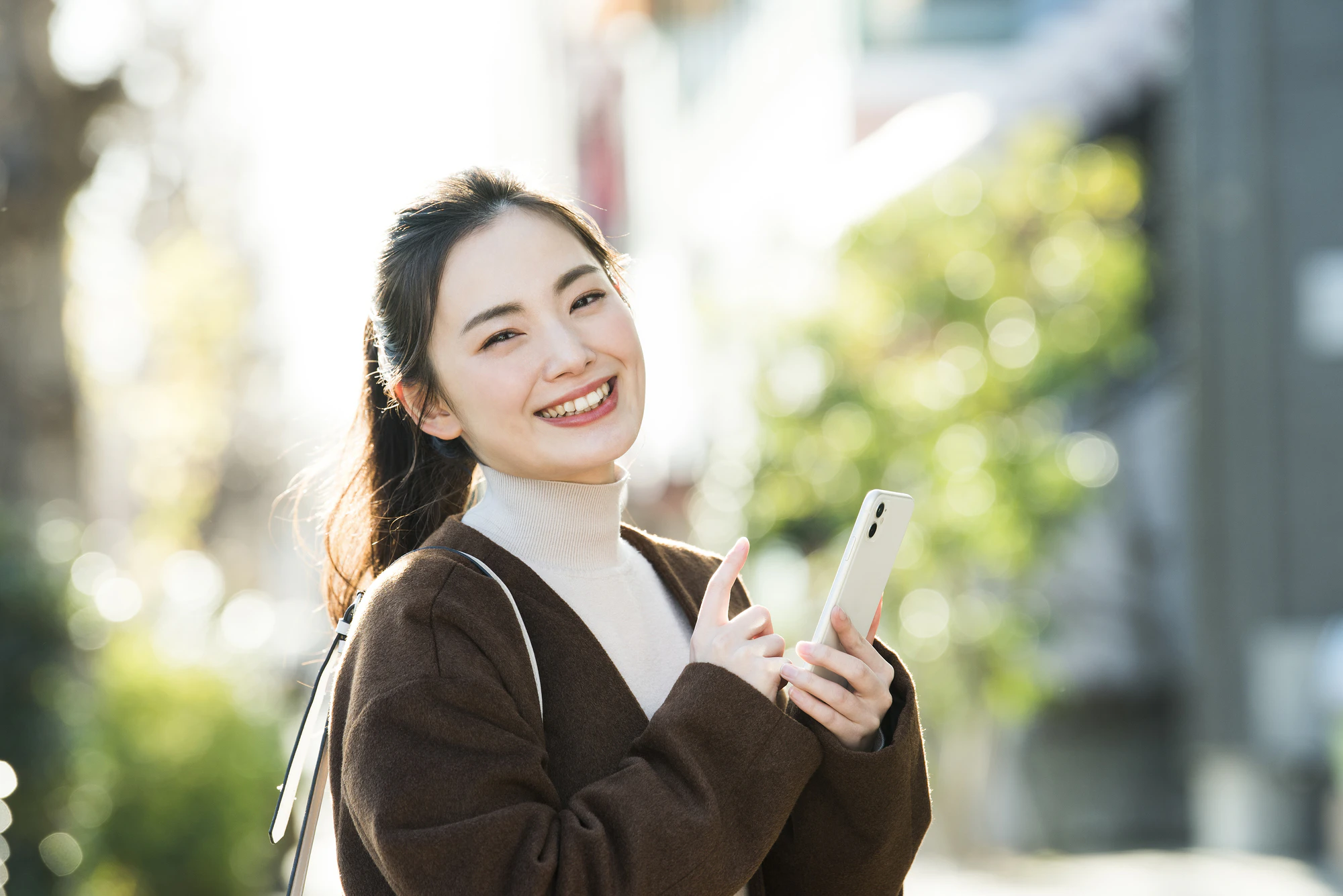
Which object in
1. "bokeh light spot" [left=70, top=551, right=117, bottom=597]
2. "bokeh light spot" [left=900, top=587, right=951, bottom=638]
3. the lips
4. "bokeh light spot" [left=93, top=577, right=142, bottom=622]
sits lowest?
"bokeh light spot" [left=900, top=587, right=951, bottom=638]

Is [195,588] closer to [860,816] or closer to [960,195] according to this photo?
[960,195]

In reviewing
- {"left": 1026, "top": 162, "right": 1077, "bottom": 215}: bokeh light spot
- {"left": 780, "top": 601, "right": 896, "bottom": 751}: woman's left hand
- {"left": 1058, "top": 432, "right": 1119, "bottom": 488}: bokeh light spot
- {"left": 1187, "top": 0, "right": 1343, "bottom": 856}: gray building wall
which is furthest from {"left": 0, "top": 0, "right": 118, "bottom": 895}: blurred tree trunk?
{"left": 1187, "top": 0, "right": 1343, "bottom": 856}: gray building wall

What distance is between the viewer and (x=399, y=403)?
193cm

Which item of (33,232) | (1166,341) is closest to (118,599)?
(33,232)

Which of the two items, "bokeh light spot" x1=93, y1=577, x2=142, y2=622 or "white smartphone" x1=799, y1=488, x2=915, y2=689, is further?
"bokeh light spot" x1=93, y1=577, x2=142, y2=622

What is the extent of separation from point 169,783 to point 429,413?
543cm

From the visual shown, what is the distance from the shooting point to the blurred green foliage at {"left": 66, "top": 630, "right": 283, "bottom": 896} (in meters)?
6.31

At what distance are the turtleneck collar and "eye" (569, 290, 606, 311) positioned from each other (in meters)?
Answer: 0.23

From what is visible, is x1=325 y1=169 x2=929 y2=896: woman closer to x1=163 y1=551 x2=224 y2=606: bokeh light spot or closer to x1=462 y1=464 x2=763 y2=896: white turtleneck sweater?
x1=462 y1=464 x2=763 y2=896: white turtleneck sweater

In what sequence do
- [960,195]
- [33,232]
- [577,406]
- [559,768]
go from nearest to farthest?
[559,768] < [577,406] < [33,232] < [960,195]

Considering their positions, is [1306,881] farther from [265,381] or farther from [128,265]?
[265,381]

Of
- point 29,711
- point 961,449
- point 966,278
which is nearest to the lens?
point 29,711

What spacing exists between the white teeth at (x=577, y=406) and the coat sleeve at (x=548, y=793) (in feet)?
Answer: 1.06

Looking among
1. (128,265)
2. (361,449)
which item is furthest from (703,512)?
(128,265)
